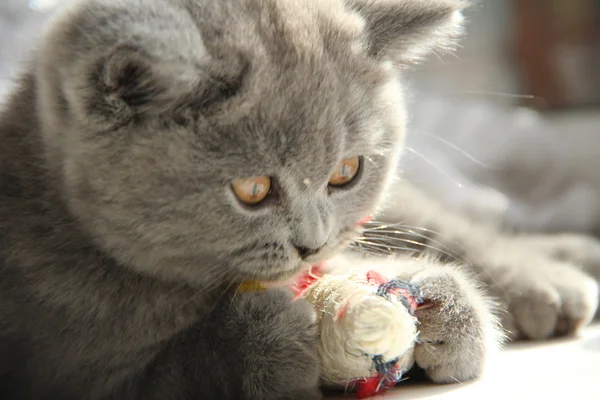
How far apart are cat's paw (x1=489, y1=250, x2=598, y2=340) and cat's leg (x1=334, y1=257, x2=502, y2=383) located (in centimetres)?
26

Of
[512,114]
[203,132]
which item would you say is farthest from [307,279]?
[512,114]

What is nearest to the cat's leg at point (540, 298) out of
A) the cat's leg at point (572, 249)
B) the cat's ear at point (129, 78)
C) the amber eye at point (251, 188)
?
the cat's leg at point (572, 249)

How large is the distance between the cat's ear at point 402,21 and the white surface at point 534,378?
55cm

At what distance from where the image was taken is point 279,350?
91cm

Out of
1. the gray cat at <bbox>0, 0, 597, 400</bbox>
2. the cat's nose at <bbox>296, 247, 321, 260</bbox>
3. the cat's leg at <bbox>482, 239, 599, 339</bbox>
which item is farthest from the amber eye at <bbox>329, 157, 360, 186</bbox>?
the cat's leg at <bbox>482, 239, 599, 339</bbox>

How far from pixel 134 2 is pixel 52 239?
1.23 ft

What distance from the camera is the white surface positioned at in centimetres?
95

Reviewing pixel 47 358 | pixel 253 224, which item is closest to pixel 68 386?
pixel 47 358

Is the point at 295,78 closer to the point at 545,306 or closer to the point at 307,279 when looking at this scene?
the point at 307,279

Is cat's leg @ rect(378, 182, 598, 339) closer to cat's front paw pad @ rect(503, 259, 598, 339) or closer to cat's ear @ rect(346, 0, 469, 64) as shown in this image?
cat's front paw pad @ rect(503, 259, 598, 339)

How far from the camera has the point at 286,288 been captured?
1044 millimetres

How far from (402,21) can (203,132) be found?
1.38 ft

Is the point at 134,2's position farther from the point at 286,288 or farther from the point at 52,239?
the point at 286,288

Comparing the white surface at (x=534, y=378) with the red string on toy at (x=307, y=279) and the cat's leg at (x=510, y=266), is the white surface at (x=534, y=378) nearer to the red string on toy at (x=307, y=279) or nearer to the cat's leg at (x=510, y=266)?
the cat's leg at (x=510, y=266)
